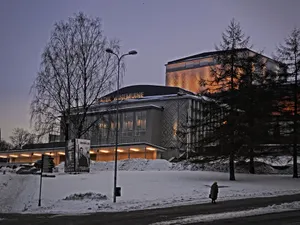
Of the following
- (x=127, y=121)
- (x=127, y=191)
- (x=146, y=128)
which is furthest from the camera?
(x=127, y=121)

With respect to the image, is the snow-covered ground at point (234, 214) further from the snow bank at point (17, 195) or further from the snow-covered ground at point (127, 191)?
Result: the snow bank at point (17, 195)

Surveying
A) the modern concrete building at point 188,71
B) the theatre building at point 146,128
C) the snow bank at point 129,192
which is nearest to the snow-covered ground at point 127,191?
the snow bank at point 129,192

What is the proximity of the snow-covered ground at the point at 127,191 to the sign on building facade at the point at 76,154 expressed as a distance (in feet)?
5.32

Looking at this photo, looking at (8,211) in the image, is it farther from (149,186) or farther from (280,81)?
(280,81)

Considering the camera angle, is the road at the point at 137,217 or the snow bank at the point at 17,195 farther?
the snow bank at the point at 17,195

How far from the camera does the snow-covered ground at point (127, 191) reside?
22578 millimetres

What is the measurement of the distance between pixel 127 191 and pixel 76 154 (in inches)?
485

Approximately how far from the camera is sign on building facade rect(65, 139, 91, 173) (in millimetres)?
38753

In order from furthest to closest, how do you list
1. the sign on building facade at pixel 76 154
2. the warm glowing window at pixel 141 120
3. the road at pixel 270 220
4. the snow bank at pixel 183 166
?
1. the warm glowing window at pixel 141 120
2. the snow bank at pixel 183 166
3. the sign on building facade at pixel 76 154
4. the road at pixel 270 220

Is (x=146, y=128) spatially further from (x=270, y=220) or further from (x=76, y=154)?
(x=270, y=220)

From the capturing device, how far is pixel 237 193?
89.6 ft

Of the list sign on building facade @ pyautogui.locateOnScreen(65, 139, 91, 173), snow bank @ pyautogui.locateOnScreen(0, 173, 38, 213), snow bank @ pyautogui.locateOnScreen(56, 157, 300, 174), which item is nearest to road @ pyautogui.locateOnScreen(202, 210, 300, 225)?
snow bank @ pyautogui.locateOnScreen(0, 173, 38, 213)

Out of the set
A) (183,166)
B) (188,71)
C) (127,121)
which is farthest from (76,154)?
(188,71)

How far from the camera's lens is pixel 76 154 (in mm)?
39000
